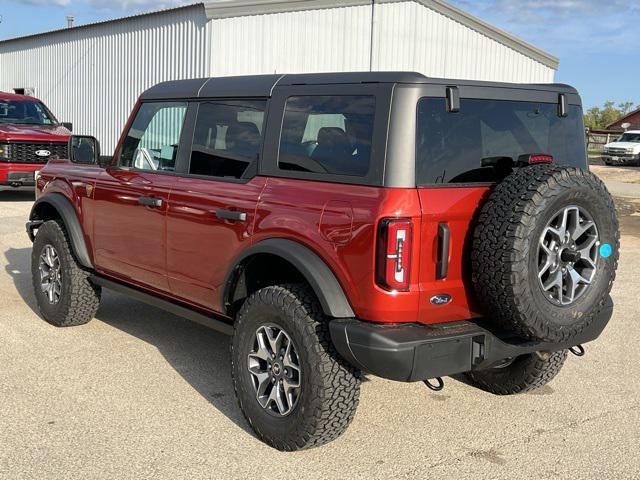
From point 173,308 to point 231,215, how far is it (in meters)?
0.99

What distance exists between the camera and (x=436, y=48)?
2136 cm

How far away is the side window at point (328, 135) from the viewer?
3578 millimetres

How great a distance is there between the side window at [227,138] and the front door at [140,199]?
8.8 inches

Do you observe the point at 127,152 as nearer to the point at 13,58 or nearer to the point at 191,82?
the point at 191,82

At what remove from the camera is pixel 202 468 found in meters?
3.57

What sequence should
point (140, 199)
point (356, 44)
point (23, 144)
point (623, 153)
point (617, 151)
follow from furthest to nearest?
point (617, 151) < point (623, 153) < point (356, 44) < point (23, 144) < point (140, 199)

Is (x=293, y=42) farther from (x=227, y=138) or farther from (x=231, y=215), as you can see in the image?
(x=231, y=215)

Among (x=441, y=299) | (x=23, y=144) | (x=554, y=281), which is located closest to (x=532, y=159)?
(x=554, y=281)

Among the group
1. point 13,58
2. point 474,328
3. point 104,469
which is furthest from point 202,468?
point 13,58

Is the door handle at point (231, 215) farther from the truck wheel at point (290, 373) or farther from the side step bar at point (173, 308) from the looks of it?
the side step bar at point (173, 308)

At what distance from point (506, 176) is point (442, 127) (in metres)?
0.43

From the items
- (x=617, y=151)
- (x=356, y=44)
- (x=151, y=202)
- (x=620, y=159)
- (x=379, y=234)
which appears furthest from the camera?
(x=617, y=151)

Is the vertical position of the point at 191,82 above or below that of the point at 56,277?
above

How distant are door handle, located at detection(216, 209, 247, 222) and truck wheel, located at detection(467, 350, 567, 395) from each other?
1657 millimetres
